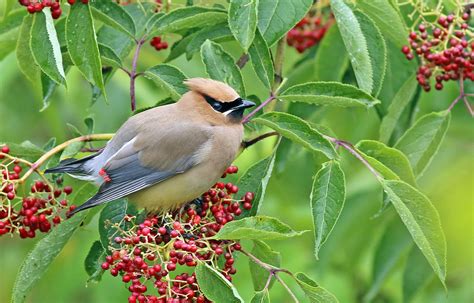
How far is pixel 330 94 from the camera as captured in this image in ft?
12.8

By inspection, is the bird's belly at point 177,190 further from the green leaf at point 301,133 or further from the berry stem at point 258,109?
the green leaf at point 301,133

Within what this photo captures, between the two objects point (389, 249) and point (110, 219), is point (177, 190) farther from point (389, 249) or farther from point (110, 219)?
point (389, 249)

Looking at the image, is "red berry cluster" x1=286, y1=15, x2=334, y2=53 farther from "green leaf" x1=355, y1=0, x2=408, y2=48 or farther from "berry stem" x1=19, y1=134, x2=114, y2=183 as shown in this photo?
"berry stem" x1=19, y1=134, x2=114, y2=183

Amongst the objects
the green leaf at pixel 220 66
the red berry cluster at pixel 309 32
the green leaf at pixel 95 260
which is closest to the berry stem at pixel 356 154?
the green leaf at pixel 220 66

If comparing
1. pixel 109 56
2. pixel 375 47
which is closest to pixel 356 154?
pixel 375 47

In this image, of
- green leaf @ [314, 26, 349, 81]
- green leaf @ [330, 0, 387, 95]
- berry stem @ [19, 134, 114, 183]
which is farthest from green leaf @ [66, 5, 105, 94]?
green leaf @ [314, 26, 349, 81]

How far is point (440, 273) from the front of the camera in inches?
145

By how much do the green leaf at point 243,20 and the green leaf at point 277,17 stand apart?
5.8 inches

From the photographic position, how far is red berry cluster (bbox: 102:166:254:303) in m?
3.50

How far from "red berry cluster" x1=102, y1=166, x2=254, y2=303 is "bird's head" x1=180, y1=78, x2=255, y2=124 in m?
0.53

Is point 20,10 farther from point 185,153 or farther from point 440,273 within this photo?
point 440,273

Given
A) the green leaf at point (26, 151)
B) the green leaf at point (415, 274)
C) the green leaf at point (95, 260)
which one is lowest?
the green leaf at point (415, 274)

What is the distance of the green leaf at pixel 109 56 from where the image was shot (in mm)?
4125

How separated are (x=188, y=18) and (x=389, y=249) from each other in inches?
62.8
